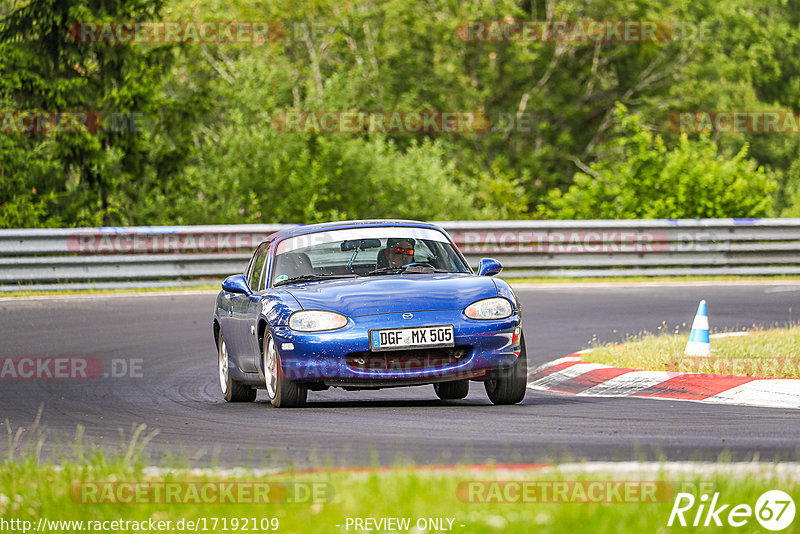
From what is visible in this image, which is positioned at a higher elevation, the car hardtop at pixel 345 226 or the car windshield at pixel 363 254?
the car hardtop at pixel 345 226

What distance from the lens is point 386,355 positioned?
29.5 feet

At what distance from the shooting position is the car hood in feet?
29.7

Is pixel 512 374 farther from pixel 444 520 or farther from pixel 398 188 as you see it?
pixel 398 188

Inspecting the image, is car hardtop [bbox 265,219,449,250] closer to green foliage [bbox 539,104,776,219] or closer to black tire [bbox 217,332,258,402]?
black tire [bbox 217,332,258,402]

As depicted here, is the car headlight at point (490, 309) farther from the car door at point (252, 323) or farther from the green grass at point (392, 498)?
the green grass at point (392, 498)

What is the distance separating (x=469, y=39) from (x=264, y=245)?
4009 cm

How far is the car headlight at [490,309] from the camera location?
9141mm

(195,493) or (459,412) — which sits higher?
(195,493)

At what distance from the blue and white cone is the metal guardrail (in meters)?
10.5

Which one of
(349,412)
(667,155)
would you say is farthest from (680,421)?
(667,155)

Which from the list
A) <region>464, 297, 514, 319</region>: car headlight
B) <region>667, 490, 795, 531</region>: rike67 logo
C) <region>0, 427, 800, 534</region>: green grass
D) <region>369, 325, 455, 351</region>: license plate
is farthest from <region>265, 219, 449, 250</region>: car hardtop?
<region>667, 490, 795, 531</region>: rike67 logo

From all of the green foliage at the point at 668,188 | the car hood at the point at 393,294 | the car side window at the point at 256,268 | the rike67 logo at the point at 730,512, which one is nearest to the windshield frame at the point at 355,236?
the car side window at the point at 256,268

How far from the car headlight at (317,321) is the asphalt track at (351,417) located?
58 centimetres

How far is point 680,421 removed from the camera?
26.5 feet
